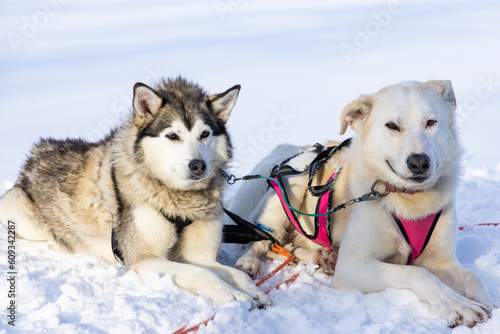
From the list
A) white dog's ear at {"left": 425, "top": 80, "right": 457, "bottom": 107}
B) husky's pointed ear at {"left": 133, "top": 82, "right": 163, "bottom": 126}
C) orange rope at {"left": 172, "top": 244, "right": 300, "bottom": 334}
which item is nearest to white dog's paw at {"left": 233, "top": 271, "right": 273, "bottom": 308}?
orange rope at {"left": 172, "top": 244, "right": 300, "bottom": 334}

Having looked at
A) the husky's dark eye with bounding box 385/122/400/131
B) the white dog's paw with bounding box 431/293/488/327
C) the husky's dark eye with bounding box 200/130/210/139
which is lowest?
the white dog's paw with bounding box 431/293/488/327

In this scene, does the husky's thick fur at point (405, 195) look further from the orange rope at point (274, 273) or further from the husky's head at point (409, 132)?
the orange rope at point (274, 273)

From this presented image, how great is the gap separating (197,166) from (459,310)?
1.96m

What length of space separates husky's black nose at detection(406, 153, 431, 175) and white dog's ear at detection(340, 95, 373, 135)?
66 centimetres

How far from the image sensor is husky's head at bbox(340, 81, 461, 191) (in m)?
3.37

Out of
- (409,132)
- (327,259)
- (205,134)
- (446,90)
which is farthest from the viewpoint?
(327,259)

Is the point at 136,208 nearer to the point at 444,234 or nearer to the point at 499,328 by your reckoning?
the point at 444,234

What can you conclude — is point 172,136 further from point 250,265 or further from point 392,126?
point 392,126

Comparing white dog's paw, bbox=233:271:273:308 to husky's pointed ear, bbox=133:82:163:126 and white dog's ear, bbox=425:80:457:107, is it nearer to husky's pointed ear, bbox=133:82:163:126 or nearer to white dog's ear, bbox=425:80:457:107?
husky's pointed ear, bbox=133:82:163:126

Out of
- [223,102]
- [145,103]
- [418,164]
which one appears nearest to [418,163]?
[418,164]

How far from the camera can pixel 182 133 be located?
3.78 metres

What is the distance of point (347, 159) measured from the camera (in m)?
4.33

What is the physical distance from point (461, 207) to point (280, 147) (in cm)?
247

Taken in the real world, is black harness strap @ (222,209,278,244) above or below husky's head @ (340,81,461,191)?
below
